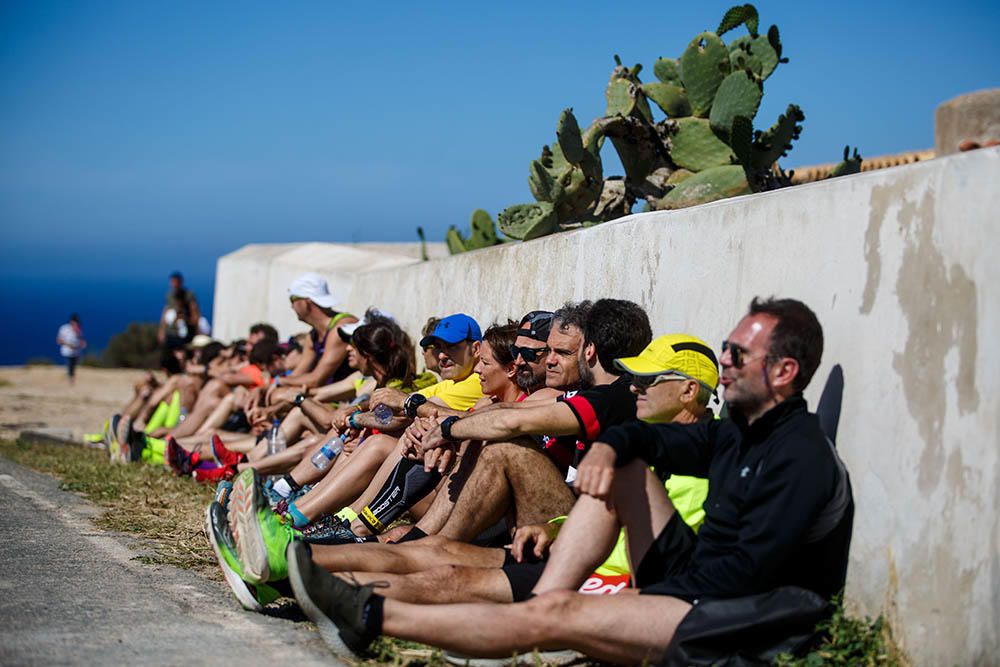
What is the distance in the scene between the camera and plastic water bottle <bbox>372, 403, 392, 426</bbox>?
Answer: 611cm

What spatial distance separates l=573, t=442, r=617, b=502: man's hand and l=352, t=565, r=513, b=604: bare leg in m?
0.65

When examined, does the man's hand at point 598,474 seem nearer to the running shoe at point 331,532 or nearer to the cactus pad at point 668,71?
the running shoe at point 331,532

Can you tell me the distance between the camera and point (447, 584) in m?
4.11

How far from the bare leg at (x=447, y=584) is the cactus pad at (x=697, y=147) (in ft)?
15.3

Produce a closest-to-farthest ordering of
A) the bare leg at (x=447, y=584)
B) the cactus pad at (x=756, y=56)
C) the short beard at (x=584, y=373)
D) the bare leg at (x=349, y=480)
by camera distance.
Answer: the bare leg at (x=447, y=584) < the short beard at (x=584, y=373) < the bare leg at (x=349, y=480) < the cactus pad at (x=756, y=56)

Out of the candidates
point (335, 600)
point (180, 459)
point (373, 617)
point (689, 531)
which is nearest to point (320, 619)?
point (335, 600)

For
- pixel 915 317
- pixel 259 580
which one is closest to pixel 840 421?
pixel 915 317

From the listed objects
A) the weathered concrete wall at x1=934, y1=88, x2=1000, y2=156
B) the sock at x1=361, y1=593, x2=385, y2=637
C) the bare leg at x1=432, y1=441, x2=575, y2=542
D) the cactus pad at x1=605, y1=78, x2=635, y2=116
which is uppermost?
the weathered concrete wall at x1=934, y1=88, x2=1000, y2=156

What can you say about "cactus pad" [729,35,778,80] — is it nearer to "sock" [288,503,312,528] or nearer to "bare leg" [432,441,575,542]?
"bare leg" [432,441,575,542]

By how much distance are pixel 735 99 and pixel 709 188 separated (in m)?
0.65

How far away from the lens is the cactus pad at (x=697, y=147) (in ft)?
26.4

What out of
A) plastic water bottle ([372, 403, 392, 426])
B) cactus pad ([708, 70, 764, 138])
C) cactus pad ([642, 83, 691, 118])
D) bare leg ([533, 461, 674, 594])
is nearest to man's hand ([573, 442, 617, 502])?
bare leg ([533, 461, 674, 594])

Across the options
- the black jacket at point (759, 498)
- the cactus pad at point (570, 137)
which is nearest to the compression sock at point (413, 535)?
the black jacket at point (759, 498)

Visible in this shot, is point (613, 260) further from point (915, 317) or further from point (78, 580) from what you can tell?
point (78, 580)
